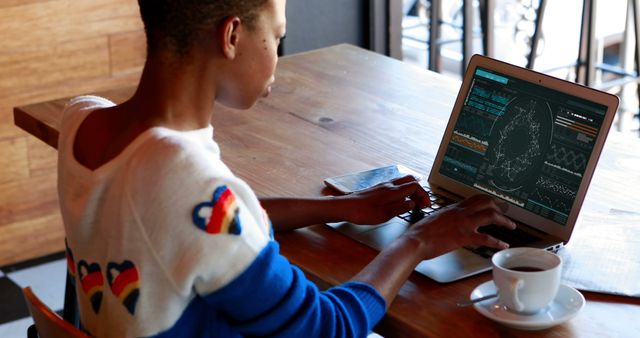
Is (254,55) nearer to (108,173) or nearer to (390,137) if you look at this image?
(108,173)

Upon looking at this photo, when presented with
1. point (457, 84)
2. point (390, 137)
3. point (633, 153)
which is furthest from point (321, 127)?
point (633, 153)

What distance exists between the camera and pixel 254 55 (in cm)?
125

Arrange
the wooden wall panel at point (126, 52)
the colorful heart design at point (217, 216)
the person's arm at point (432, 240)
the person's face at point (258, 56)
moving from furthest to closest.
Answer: the wooden wall panel at point (126, 52) → the person's arm at point (432, 240) → the person's face at point (258, 56) → the colorful heart design at point (217, 216)

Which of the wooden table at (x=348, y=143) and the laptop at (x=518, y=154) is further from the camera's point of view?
the laptop at (x=518, y=154)

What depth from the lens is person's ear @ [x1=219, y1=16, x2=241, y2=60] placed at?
3.92ft

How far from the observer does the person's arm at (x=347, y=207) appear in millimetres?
1554

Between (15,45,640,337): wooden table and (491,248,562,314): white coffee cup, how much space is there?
34 millimetres

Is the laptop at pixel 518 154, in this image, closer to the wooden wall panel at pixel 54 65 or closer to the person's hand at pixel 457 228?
the person's hand at pixel 457 228

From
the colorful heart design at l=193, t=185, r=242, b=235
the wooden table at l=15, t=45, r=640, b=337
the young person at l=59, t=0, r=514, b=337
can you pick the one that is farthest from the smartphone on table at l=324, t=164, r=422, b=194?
the colorful heart design at l=193, t=185, r=242, b=235

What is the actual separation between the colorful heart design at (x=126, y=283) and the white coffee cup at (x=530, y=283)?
445mm

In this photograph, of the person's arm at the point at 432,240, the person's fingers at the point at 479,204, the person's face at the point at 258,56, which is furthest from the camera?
the person's fingers at the point at 479,204

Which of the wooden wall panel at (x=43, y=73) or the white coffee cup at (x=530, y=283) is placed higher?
the white coffee cup at (x=530, y=283)

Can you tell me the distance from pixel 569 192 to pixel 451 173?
0.80 ft

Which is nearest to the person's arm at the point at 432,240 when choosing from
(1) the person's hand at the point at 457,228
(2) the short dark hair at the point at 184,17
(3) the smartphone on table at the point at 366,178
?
(1) the person's hand at the point at 457,228
